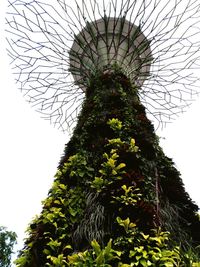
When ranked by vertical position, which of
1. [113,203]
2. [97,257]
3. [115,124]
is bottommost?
[97,257]

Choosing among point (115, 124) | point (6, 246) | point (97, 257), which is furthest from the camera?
point (6, 246)

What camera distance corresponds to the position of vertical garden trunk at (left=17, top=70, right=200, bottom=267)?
114 inches

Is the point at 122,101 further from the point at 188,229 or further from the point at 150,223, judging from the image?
the point at 150,223

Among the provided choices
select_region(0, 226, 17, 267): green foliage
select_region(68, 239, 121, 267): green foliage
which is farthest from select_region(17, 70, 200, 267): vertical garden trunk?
select_region(0, 226, 17, 267): green foliage

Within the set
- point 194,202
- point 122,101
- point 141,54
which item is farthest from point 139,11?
point 194,202

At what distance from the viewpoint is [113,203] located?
324 centimetres

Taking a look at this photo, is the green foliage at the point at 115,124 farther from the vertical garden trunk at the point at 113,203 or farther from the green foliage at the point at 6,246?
the green foliage at the point at 6,246

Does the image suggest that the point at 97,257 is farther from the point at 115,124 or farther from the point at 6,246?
the point at 6,246

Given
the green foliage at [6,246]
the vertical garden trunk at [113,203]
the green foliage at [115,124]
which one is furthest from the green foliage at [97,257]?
the green foliage at [6,246]

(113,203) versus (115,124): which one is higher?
(115,124)

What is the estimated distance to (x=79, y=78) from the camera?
7.61 m

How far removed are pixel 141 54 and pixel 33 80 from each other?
2264 mm

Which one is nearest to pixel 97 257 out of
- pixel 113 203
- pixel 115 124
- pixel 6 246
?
pixel 113 203

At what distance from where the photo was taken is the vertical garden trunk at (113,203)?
288cm
